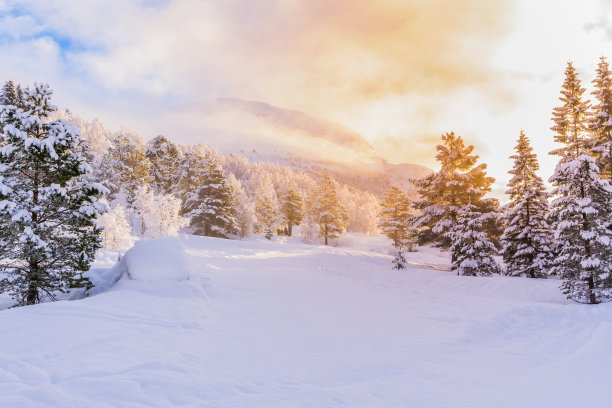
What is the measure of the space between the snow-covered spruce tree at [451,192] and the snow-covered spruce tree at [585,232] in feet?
30.4

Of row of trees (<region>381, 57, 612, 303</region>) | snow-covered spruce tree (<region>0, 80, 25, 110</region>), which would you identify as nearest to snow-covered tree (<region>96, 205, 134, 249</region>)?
snow-covered spruce tree (<region>0, 80, 25, 110</region>)

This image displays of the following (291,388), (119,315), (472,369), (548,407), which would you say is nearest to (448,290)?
(472,369)

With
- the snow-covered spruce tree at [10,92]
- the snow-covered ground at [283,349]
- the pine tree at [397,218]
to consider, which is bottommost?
the snow-covered ground at [283,349]

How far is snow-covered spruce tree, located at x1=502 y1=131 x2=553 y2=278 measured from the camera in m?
19.3

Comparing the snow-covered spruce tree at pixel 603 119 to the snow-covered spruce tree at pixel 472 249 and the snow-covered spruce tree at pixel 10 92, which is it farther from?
the snow-covered spruce tree at pixel 10 92

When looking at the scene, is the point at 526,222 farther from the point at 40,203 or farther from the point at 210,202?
the point at 210,202

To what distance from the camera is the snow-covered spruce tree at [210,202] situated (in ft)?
130

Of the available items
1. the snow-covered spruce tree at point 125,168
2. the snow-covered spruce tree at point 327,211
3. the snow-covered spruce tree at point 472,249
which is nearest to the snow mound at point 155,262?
the snow-covered spruce tree at point 472,249

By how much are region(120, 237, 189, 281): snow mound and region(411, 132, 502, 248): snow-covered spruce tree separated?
60.3ft

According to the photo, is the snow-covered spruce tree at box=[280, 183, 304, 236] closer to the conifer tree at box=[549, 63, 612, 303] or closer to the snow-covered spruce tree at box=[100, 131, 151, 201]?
the snow-covered spruce tree at box=[100, 131, 151, 201]

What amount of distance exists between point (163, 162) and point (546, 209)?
168 feet

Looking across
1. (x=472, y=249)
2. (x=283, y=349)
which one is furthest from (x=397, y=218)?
(x=283, y=349)

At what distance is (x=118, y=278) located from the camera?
11.9 metres

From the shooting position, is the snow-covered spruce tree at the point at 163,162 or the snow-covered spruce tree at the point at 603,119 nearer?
the snow-covered spruce tree at the point at 603,119
